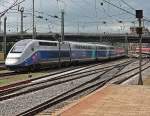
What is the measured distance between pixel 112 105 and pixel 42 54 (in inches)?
1008

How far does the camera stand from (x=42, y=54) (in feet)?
138

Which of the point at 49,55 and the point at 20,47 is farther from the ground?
the point at 20,47

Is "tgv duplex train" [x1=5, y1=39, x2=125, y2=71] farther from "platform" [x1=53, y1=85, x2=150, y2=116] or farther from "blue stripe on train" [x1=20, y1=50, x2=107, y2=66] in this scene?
"platform" [x1=53, y1=85, x2=150, y2=116]

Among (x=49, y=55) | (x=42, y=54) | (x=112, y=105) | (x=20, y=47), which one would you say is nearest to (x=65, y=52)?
(x=49, y=55)

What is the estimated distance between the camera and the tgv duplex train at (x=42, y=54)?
126 feet

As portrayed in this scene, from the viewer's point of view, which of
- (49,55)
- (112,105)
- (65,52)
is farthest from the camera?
(65,52)

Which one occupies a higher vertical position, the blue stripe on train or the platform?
the blue stripe on train

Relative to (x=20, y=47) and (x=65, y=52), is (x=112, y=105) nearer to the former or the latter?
(x=20, y=47)

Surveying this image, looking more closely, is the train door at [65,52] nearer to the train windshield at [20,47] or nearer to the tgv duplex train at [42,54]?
the tgv duplex train at [42,54]

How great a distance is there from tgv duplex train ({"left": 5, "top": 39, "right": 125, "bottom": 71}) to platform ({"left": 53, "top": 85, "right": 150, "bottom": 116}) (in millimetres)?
17585

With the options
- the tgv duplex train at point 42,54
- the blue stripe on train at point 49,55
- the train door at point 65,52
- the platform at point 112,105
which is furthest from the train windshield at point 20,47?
the platform at point 112,105

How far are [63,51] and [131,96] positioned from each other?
30.1 meters

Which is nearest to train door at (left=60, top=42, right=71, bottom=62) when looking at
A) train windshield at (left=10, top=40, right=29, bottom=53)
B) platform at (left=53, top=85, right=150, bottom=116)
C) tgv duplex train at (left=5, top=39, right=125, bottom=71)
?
tgv duplex train at (left=5, top=39, right=125, bottom=71)

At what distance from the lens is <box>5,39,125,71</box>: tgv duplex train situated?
3853 cm
